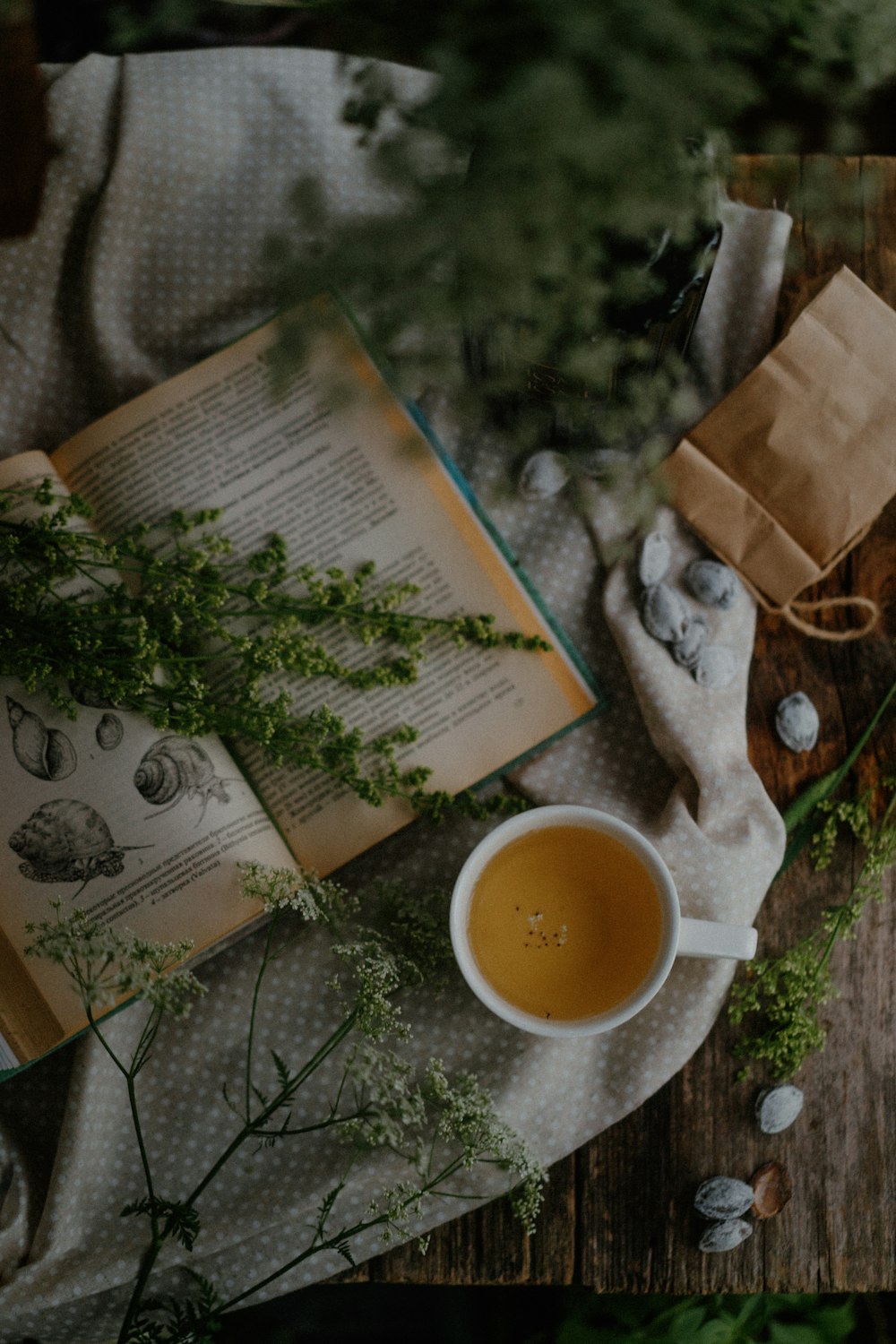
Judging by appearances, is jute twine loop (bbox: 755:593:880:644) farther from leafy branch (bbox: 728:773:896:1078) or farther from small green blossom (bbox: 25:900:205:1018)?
small green blossom (bbox: 25:900:205:1018)

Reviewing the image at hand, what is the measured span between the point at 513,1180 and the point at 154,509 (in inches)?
24.4

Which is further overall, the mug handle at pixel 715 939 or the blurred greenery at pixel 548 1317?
the blurred greenery at pixel 548 1317

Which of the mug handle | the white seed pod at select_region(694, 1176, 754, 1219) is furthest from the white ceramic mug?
the white seed pod at select_region(694, 1176, 754, 1219)

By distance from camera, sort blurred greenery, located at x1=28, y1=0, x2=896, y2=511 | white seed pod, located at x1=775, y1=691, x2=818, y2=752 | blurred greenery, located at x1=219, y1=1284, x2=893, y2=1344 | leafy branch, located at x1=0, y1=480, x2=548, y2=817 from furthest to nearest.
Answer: blurred greenery, located at x1=219, y1=1284, x2=893, y2=1344
white seed pod, located at x1=775, y1=691, x2=818, y2=752
leafy branch, located at x1=0, y1=480, x2=548, y2=817
blurred greenery, located at x1=28, y1=0, x2=896, y2=511

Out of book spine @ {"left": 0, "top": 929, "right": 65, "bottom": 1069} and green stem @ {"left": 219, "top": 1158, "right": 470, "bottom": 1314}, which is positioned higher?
book spine @ {"left": 0, "top": 929, "right": 65, "bottom": 1069}

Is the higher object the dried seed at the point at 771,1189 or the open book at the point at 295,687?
the open book at the point at 295,687

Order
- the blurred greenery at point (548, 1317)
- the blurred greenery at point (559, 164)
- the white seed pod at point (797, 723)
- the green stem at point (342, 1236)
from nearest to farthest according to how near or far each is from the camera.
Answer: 1. the blurred greenery at point (559, 164)
2. the green stem at point (342, 1236)
3. the white seed pod at point (797, 723)
4. the blurred greenery at point (548, 1317)

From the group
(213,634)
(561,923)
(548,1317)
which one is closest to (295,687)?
(213,634)

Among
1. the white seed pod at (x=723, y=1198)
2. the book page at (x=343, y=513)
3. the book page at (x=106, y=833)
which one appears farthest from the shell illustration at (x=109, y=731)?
the white seed pod at (x=723, y=1198)

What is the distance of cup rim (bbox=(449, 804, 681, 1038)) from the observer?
707mm

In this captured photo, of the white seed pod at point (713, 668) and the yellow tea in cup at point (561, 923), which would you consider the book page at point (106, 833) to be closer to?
the yellow tea in cup at point (561, 923)

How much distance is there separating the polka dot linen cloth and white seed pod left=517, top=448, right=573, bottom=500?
0.02 m

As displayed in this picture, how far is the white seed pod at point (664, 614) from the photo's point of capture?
809mm

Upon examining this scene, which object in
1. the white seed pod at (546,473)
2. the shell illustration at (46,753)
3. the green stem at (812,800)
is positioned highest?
the white seed pod at (546,473)
